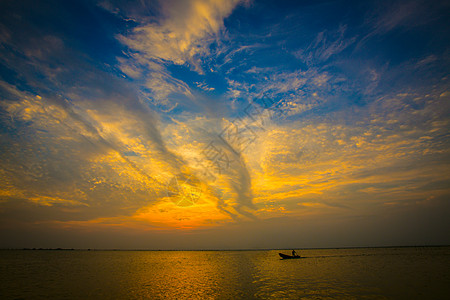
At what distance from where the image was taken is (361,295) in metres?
20.5

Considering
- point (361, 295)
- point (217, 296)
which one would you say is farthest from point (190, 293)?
point (361, 295)

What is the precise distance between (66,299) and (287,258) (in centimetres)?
6445

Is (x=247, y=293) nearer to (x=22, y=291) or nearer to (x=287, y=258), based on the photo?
(x=22, y=291)

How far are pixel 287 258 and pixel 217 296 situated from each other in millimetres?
56396

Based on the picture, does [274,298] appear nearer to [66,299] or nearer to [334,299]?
[334,299]

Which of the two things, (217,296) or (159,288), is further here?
(159,288)

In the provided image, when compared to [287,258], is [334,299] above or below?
below

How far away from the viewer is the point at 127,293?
22.5 m

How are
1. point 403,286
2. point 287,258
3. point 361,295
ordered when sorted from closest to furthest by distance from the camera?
point 361,295, point 403,286, point 287,258

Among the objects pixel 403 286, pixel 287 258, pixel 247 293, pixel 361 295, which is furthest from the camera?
pixel 287 258

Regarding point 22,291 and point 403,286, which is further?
point 403,286

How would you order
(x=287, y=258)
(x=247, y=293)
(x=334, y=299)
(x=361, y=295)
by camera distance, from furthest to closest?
1. (x=287, y=258)
2. (x=247, y=293)
3. (x=361, y=295)
4. (x=334, y=299)

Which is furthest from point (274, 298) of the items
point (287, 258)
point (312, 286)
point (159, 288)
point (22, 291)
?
point (287, 258)

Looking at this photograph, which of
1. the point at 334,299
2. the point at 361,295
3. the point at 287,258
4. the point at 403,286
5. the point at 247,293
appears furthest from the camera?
the point at 287,258
